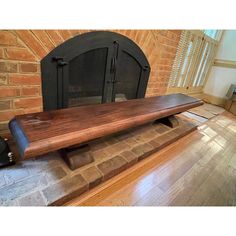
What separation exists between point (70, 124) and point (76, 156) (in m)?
0.23

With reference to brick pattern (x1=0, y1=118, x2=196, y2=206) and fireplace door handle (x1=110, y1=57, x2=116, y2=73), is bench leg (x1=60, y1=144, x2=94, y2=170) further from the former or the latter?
fireplace door handle (x1=110, y1=57, x2=116, y2=73)

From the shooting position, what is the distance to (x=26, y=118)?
2.79 feet

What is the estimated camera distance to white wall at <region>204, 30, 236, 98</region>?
329cm

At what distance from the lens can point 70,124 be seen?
2.85 ft

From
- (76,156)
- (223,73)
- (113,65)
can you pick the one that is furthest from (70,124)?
(223,73)

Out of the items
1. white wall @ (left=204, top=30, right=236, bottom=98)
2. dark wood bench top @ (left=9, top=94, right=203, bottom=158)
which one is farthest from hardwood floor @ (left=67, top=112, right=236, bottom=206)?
white wall @ (left=204, top=30, right=236, bottom=98)

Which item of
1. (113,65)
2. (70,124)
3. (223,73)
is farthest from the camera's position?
(223,73)

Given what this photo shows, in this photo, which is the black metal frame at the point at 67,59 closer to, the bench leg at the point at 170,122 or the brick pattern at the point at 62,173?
the brick pattern at the point at 62,173

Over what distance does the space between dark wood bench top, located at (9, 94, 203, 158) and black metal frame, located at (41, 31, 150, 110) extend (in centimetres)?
27

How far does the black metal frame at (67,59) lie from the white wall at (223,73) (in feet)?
9.52

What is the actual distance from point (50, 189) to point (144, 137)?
2.88ft

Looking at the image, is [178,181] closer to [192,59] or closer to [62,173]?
[62,173]
